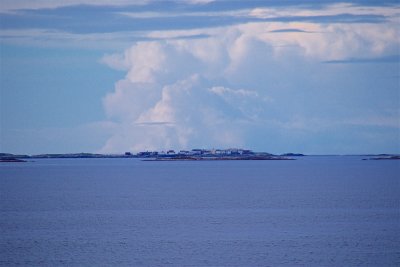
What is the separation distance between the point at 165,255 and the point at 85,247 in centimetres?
497

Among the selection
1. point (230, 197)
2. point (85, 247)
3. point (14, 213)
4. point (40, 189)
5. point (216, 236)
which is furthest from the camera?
point (40, 189)

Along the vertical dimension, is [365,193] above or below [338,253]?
above

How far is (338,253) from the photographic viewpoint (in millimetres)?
35438

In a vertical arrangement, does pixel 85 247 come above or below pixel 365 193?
below

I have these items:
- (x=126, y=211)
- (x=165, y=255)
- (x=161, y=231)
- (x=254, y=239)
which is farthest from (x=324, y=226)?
(x=126, y=211)

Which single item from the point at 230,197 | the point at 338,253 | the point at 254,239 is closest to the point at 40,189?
the point at 230,197

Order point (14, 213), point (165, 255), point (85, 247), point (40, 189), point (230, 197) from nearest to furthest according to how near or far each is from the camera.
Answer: point (165, 255) → point (85, 247) → point (14, 213) → point (230, 197) → point (40, 189)

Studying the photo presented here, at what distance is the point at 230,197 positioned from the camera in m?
67.8

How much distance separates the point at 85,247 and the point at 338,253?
13145mm

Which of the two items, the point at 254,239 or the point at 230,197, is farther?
the point at 230,197

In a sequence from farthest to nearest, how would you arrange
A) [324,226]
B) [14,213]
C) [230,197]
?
[230,197] < [14,213] < [324,226]

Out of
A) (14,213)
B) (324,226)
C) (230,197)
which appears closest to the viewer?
(324,226)

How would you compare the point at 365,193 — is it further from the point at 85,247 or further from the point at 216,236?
the point at 85,247

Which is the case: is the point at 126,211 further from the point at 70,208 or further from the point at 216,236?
the point at 216,236
